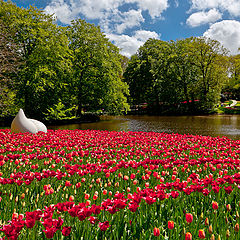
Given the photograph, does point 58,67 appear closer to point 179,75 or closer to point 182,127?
point 182,127

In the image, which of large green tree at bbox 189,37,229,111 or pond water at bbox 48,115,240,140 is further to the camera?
large green tree at bbox 189,37,229,111

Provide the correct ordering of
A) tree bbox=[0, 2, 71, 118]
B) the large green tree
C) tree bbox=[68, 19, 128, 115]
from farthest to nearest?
the large green tree < tree bbox=[68, 19, 128, 115] < tree bbox=[0, 2, 71, 118]

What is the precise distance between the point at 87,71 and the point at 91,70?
663mm

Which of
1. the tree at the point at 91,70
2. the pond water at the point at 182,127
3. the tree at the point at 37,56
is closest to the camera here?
the pond water at the point at 182,127

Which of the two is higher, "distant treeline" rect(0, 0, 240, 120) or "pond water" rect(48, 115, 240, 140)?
"distant treeline" rect(0, 0, 240, 120)

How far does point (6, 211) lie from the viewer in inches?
108

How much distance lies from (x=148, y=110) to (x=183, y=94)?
9369 mm

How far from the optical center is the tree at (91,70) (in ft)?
103

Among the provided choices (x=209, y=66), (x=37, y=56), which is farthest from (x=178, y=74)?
(x=37, y=56)

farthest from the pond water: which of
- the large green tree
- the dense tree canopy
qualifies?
the large green tree

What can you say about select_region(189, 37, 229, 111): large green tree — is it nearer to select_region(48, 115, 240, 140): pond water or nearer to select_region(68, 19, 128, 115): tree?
select_region(48, 115, 240, 140): pond water

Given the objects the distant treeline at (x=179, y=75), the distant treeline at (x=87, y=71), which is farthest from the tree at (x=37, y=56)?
the distant treeline at (x=179, y=75)

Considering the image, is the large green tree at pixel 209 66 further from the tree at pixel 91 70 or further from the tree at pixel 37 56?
the tree at pixel 37 56

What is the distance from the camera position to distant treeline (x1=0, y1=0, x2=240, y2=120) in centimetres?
2417
